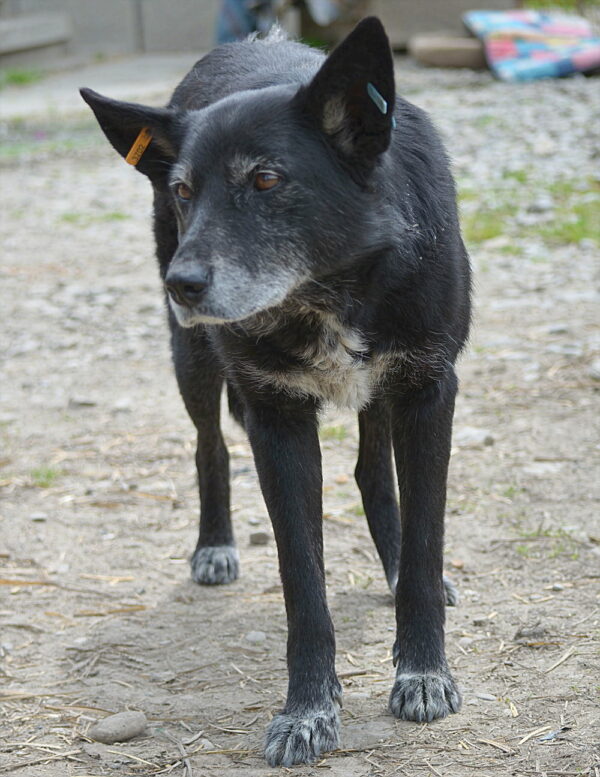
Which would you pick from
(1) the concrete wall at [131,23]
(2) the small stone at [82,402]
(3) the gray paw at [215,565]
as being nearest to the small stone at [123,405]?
(2) the small stone at [82,402]

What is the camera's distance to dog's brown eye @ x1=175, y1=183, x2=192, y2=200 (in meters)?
2.80

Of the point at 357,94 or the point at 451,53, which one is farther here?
the point at 451,53

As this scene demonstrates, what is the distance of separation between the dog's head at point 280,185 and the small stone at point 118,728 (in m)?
1.11

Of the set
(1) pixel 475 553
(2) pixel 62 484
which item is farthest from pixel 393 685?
(2) pixel 62 484

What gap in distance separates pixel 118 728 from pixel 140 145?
158 cm

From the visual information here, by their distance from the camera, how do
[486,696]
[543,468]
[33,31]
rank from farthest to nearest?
[33,31] < [543,468] < [486,696]

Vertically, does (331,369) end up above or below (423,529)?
above

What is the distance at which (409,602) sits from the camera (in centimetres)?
307

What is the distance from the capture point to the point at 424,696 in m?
2.94

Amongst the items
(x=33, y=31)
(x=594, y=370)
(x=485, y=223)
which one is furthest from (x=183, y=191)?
(x=33, y=31)

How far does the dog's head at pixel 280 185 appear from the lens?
261cm

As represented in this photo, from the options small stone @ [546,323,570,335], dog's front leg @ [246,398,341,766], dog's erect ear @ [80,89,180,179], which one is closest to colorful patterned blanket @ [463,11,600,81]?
small stone @ [546,323,570,335]

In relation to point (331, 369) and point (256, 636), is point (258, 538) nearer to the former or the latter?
point (256, 636)

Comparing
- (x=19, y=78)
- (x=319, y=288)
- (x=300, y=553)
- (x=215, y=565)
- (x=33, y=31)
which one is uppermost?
(x=319, y=288)
